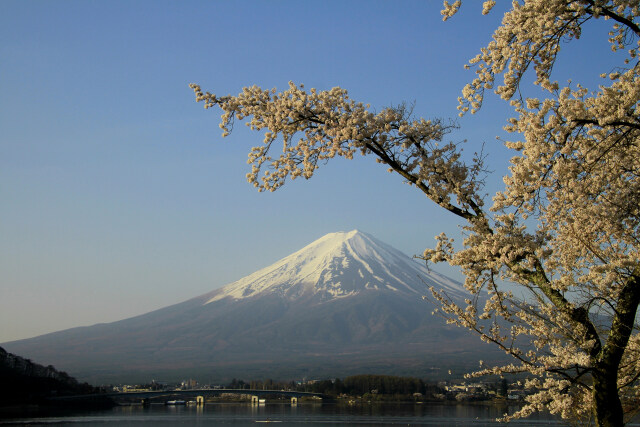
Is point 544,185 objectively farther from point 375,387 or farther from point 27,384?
point 375,387

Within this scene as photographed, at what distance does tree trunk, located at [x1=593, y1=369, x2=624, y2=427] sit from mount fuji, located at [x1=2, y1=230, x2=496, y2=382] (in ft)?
400

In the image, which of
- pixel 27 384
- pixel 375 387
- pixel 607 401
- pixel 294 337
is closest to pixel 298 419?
pixel 27 384

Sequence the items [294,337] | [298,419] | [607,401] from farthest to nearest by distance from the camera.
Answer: [294,337], [298,419], [607,401]

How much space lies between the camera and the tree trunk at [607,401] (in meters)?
4.25

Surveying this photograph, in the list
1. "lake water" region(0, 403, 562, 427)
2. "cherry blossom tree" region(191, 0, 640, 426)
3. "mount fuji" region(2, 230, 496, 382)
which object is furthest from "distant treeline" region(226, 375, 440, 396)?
"cherry blossom tree" region(191, 0, 640, 426)

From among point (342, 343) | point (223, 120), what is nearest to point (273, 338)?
point (342, 343)

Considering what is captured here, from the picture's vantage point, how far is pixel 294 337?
169 metres

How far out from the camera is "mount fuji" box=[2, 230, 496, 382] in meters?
137

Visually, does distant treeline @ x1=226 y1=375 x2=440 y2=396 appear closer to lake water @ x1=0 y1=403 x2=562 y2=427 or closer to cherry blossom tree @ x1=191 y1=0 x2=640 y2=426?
lake water @ x1=0 y1=403 x2=562 y2=427

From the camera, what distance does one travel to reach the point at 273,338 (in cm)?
16562

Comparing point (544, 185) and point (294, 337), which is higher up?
point (294, 337)

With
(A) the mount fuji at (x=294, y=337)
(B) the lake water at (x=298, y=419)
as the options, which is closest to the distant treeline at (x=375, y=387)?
(B) the lake water at (x=298, y=419)

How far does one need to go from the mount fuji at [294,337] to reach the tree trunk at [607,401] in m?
122

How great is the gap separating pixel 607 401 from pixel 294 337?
16777cm
